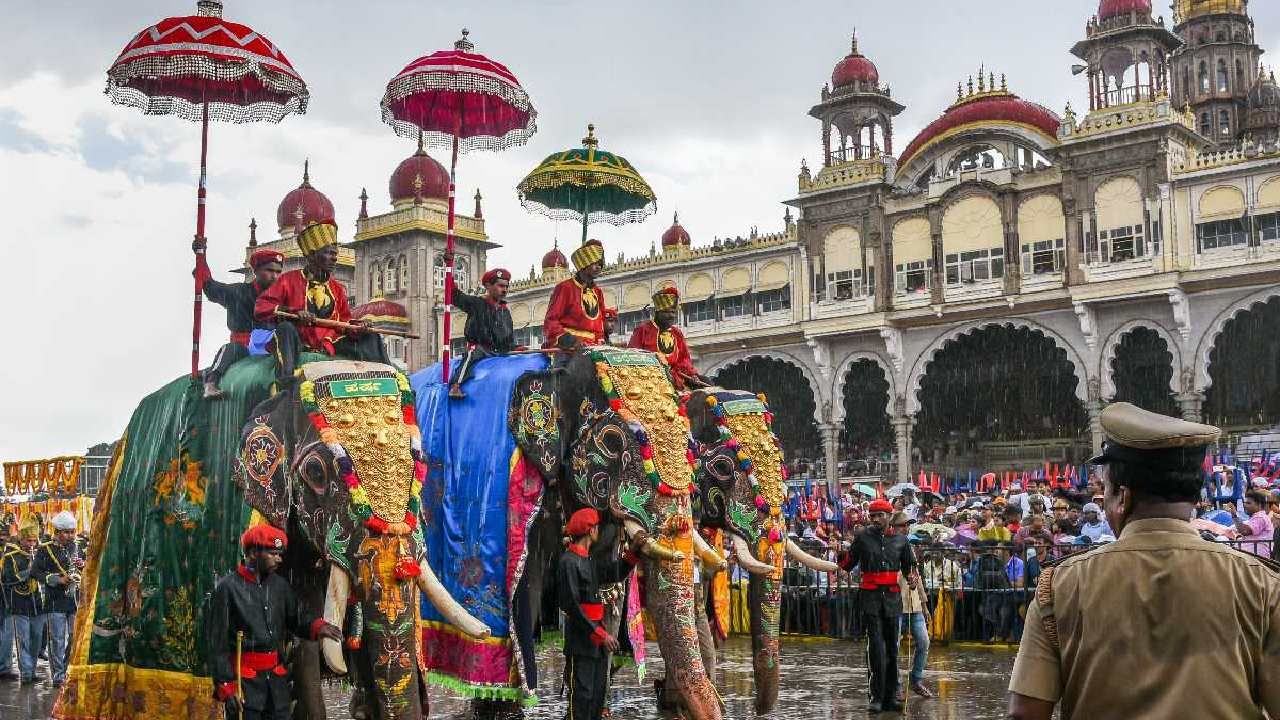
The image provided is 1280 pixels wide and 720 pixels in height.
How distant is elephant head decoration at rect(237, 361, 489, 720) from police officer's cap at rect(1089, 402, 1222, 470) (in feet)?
12.7

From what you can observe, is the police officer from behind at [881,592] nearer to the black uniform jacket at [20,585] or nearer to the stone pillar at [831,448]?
the black uniform jacket at [20,585]

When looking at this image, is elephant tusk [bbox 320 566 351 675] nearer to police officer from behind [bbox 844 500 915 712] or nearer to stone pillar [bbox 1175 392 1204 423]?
police officer from behind [bbox 844 500 915 712]

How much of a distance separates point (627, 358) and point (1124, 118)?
21.9 m

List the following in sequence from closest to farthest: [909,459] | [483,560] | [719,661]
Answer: [483,560]
[719,661]
[909,459]

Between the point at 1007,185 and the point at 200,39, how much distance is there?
2275cm

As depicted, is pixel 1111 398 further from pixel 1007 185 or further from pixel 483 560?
pixel 483 560

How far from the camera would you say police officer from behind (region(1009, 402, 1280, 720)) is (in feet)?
9.08

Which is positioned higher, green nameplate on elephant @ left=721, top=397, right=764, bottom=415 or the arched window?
the arched window

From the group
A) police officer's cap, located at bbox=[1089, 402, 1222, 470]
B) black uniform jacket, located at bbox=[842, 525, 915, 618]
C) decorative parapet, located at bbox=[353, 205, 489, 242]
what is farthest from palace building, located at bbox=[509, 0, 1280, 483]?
police officer's cap, located at bbox=[1089, 402, 1222, 470]

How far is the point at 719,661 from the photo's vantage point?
1277 cm

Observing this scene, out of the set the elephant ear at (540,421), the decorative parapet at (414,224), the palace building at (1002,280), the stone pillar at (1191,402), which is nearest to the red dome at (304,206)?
the decorative parapet at (414,224)

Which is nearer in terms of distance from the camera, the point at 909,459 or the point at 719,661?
the point at 719,661

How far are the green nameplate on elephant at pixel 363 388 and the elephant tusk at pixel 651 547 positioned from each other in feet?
5.61

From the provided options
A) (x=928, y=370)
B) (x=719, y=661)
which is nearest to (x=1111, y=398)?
(x=928, y=370)
